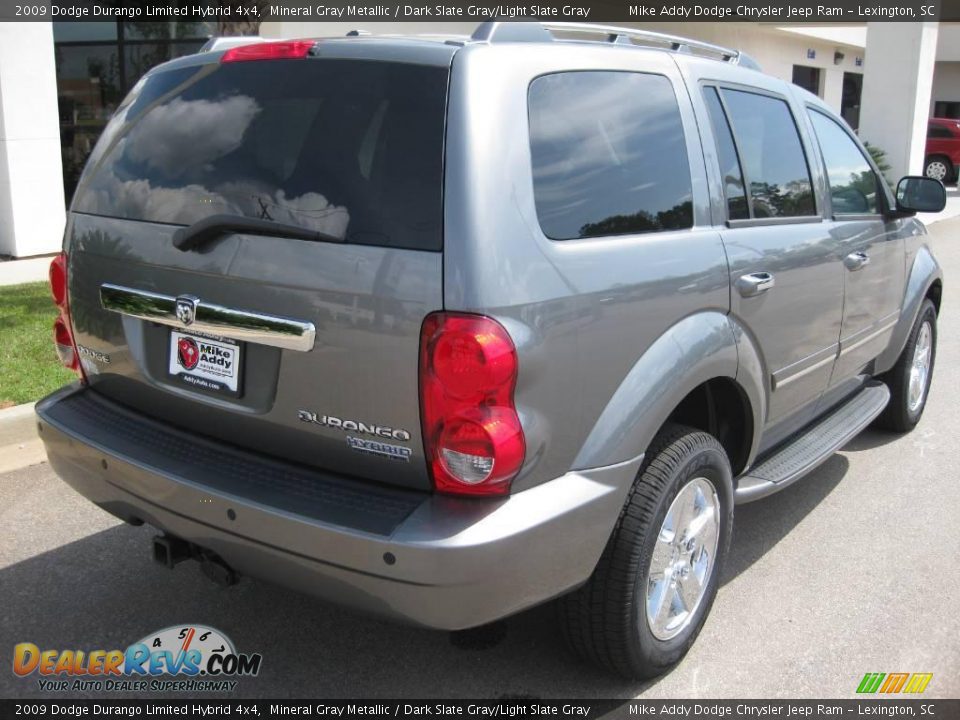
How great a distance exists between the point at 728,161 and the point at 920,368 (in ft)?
9.80

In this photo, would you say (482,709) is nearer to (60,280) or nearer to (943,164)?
(60,280)

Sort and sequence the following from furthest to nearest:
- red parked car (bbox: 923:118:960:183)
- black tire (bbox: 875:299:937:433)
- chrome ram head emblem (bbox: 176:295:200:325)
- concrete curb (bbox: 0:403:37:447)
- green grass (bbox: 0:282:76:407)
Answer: red parked car (bbox: 923:118:960:183) → green grass (bbox: 0:282:76:407) → black tire (bbox: 875:299:937:433) → concrete curb (bbox: 0:403:37:447) → chrome ram head emblem (bbox: 176:295:200:325)

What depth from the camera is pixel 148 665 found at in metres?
3.13

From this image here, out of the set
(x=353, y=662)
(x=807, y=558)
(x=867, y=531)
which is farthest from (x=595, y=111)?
(x=867, y=531)

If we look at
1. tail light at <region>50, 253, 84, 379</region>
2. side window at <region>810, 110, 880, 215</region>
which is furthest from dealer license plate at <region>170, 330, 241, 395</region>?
side window at <region>810, 110, 880, 215</region>

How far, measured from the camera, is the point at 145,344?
115 inches

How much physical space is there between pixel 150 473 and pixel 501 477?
1078 mm

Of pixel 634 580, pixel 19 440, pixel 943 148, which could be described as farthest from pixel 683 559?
pixel 943 148

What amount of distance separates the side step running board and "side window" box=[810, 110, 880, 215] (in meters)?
0.94

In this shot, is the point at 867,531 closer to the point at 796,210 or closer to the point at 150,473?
the point at 796,210

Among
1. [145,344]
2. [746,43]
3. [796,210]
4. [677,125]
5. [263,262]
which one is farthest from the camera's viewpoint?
[746,43]

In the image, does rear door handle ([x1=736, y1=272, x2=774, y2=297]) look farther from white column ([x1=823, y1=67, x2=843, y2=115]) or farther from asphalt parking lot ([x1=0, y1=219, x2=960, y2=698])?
white column ([x1=823, y1=67, x2=843, y2=115])

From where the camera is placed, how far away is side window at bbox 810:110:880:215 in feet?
13.9

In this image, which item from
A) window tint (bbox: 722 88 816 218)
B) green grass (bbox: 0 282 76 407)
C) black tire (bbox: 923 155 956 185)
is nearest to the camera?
window tint (bbox: 722 88 816 218)
